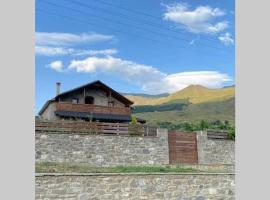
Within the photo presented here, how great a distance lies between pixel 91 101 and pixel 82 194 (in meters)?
14.5

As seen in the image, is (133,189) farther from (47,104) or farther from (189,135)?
(47,104)

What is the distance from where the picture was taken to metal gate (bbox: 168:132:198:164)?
16.3 metres

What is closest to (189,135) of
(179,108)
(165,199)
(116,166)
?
(116,166)

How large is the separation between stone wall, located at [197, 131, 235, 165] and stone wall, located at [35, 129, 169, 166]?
1447mm

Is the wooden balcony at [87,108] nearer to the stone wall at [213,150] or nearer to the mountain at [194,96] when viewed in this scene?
the stone wall at [213,150]

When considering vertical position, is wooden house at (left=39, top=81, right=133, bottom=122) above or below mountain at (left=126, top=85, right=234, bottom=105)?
below

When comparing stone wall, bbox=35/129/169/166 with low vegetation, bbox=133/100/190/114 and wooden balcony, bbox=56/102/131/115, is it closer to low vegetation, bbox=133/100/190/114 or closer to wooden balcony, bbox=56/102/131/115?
wooden balcony, bbox=56/102/131/115

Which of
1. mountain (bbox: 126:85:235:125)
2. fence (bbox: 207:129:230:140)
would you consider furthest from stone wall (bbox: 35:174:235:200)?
mountain (bbox: 126:85:235:125)

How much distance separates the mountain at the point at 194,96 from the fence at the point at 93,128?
14422 millimetres

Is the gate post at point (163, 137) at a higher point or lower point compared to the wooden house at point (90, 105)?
lower

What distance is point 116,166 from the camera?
14.4m

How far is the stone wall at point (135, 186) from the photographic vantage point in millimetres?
9867

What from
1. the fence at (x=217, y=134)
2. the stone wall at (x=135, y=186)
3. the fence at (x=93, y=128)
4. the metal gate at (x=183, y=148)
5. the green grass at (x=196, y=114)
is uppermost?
the green grass at (x=196, y=114)

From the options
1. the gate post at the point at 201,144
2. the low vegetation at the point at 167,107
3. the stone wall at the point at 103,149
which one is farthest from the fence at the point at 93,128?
the low vegetation at the point at 167,107
